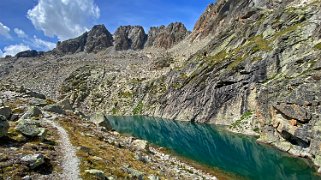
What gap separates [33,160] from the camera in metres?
26.1

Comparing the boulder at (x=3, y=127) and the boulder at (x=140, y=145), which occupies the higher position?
the boulder at (x=3, y=127)

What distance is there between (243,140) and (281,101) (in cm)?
1777

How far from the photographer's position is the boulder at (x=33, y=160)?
25719mm

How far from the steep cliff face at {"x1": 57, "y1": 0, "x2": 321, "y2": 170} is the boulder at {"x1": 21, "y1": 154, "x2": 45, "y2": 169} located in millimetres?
52269

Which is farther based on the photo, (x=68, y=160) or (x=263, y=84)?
(x=263, y=84)

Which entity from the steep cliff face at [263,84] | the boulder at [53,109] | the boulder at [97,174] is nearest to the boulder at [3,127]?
the boulder at [97,174]

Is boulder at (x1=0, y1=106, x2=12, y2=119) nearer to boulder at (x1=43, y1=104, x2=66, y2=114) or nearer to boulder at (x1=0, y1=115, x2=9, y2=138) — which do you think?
boulder at (x1=0, y1=115, x2=9, y2=138)

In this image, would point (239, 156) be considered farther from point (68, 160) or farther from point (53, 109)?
point (68, 160)

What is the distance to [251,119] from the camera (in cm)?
10956

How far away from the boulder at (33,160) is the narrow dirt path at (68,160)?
6.84ft

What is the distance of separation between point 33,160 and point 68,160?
14.5ft

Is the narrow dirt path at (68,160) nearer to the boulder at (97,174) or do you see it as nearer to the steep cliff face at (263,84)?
the boulder at (97,174)

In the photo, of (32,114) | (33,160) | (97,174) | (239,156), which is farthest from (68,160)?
(239,156)

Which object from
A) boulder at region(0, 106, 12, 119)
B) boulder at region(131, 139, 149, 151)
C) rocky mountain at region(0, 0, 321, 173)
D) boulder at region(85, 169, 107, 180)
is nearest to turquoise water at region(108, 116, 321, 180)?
rocky mountain at region(0, 0, 321, 173)
